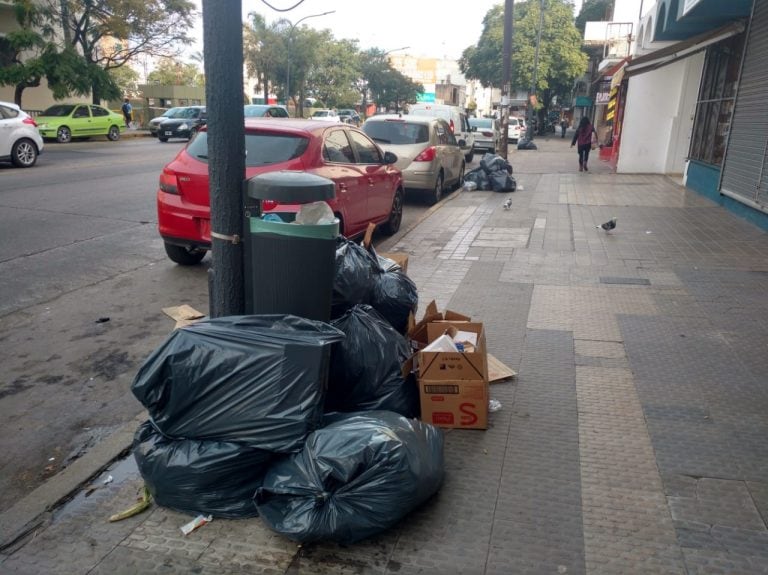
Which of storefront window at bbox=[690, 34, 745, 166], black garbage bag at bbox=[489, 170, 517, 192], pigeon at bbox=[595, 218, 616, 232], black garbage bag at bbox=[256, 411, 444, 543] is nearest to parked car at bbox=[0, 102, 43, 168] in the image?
black garbage bag at bbox=[489, 170, 517, 192]

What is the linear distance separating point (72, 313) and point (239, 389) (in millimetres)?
3779

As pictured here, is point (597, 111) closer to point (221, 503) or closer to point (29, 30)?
point (29, 30)

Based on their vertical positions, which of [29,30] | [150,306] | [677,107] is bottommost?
[150,306]

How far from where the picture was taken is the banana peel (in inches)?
117

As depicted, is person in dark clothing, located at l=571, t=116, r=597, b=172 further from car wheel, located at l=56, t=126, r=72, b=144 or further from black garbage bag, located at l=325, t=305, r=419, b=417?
car wheel, located at l=56, t=126, r=72, b=144

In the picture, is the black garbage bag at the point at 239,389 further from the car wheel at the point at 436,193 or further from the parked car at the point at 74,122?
the parked car at the point at 74,122

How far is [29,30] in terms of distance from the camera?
25312 millimetres

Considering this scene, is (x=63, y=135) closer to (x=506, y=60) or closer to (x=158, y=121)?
(x=158, y=121)

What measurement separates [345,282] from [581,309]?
309 cm

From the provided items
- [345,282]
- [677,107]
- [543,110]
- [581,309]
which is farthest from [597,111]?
[345,282]

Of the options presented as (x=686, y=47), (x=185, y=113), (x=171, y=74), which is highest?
(x=171, y=74)

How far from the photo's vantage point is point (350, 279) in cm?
384

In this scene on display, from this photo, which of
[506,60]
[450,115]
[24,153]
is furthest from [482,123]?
[24,153]

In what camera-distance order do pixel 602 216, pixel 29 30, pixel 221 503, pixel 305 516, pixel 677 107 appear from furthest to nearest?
pixel 29 30
pixel 677 107
pixel 602 216
pixel 221 503
pixel 305 516
